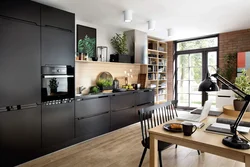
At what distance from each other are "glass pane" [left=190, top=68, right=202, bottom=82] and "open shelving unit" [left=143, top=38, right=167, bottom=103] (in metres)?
0.92

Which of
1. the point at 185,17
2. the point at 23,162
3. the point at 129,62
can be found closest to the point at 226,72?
the point at 185,17

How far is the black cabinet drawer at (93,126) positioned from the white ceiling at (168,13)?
6.85ft

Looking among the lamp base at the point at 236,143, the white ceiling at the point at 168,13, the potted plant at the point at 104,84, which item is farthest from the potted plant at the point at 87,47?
the lamp base at the point at 236,143

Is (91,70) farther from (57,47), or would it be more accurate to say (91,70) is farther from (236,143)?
(236,143)

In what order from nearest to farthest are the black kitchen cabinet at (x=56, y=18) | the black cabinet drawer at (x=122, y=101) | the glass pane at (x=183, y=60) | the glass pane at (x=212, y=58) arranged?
the black kitchen cabinet at (x=56, y=18) < the black cabinet drawer at (x=122, y=101) < the glass pane at (x=212, y=58) < the glass pane at (x=183, y=60)

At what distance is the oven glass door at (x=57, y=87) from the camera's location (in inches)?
113

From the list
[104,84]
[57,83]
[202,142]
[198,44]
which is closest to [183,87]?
[198,44]

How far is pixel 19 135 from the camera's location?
2.54 metres

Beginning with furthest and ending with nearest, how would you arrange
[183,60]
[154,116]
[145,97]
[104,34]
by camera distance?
[183,60], [145,97], [104,34], [154,116]

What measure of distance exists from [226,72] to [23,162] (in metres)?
5.33

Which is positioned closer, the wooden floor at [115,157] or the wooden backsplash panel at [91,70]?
the wooden floor at [115,157]

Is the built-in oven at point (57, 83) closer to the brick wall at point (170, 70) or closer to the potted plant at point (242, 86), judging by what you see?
the potted plant at point (242, 86)

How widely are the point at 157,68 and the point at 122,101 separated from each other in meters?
2.33

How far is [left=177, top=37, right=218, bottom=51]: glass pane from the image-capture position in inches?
224
